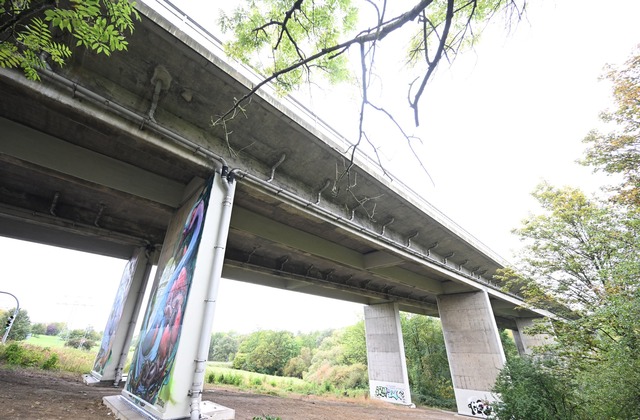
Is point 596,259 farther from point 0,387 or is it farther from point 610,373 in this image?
point 0,387

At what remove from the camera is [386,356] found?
68.6ft

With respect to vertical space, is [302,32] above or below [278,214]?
below

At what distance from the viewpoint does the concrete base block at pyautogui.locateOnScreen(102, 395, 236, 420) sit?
5.22m

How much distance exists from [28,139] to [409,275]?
1634cm

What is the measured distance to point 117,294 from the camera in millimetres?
12359

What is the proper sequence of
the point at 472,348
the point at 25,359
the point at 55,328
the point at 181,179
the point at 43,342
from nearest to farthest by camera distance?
1. the point at 181,179
2. the point at 25,359
3. the point at 472,348
4. the point at 43,342
5. the point at 55,328

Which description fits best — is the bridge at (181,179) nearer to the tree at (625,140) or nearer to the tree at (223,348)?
the tree at (625,140)

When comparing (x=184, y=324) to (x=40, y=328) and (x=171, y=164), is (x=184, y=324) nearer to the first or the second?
(x=171, y=164)

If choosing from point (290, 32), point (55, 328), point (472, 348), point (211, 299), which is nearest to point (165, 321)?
point (211, 299)

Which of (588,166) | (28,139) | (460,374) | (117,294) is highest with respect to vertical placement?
(588,166)

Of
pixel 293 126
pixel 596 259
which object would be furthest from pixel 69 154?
pixel 596 259

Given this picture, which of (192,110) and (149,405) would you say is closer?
(149,405)

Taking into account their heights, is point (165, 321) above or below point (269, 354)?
above

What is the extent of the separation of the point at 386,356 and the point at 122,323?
1764 cm
